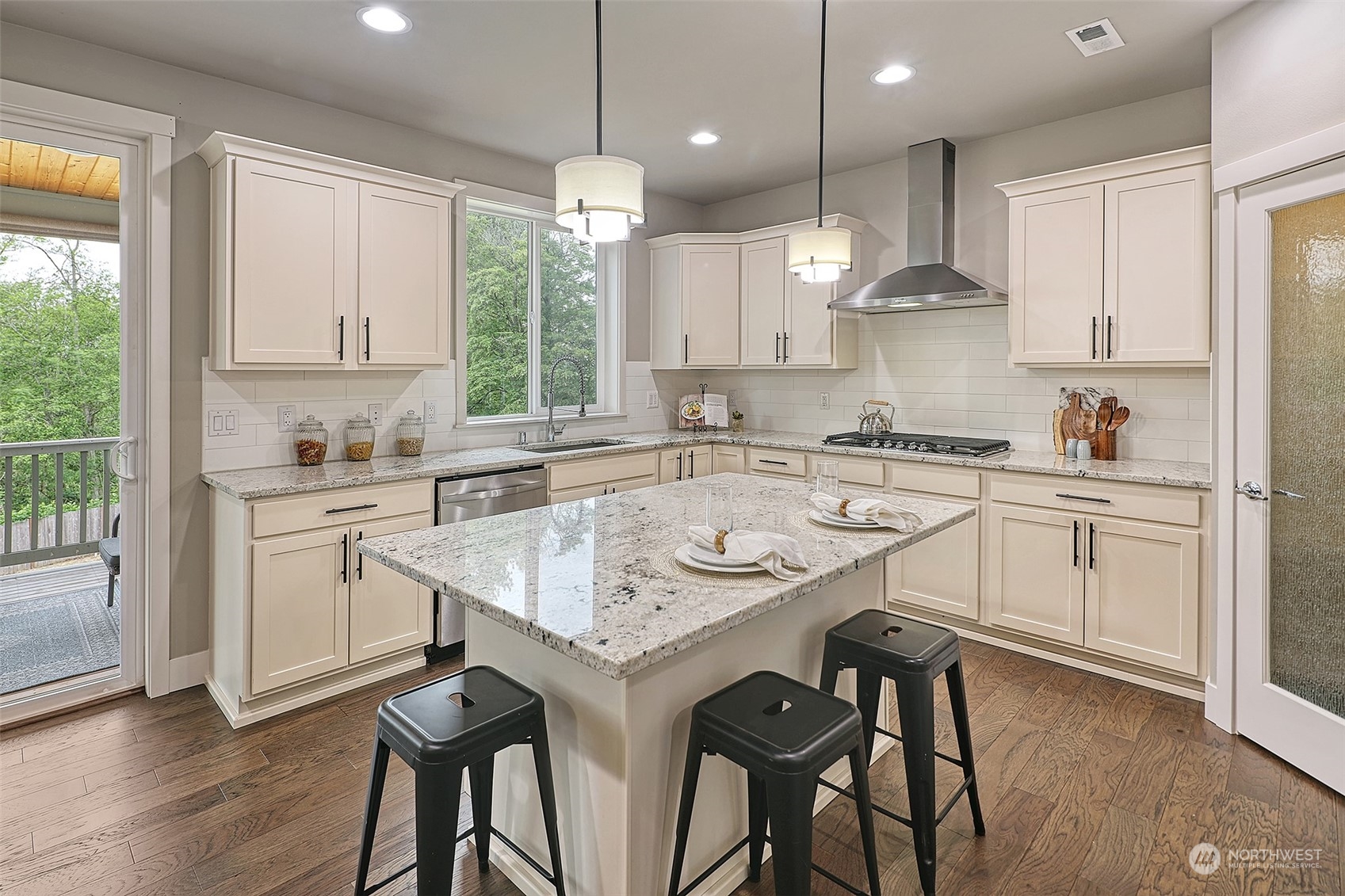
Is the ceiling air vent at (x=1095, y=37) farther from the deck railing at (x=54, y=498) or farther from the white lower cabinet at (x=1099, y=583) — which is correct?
the deck railing at (x=54, y=498)

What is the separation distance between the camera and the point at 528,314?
179 inches

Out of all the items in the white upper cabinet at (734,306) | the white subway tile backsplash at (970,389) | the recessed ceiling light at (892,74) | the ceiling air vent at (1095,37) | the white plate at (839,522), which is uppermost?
the recessed ceiling light at (892,74)

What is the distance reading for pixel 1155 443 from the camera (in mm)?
3475

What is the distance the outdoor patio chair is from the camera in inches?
118

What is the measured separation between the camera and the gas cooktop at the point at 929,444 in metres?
3.68

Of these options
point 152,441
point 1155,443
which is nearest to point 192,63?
point 152,441

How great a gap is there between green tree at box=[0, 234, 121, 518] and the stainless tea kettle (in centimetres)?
381

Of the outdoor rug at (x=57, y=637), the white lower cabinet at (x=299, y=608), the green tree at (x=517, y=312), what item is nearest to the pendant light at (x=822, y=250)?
the green tree at (x=517, y=312)

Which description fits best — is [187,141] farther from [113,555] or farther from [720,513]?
[720,513]

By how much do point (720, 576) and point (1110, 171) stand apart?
298 centimetres

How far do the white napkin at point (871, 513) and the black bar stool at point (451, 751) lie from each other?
1.02 m

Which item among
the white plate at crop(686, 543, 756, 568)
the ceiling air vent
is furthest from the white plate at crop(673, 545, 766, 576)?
the ceiling air vent

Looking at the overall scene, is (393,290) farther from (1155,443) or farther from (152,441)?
(1155,443)

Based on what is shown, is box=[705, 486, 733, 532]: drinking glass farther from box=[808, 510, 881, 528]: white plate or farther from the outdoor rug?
the outdoor rug
